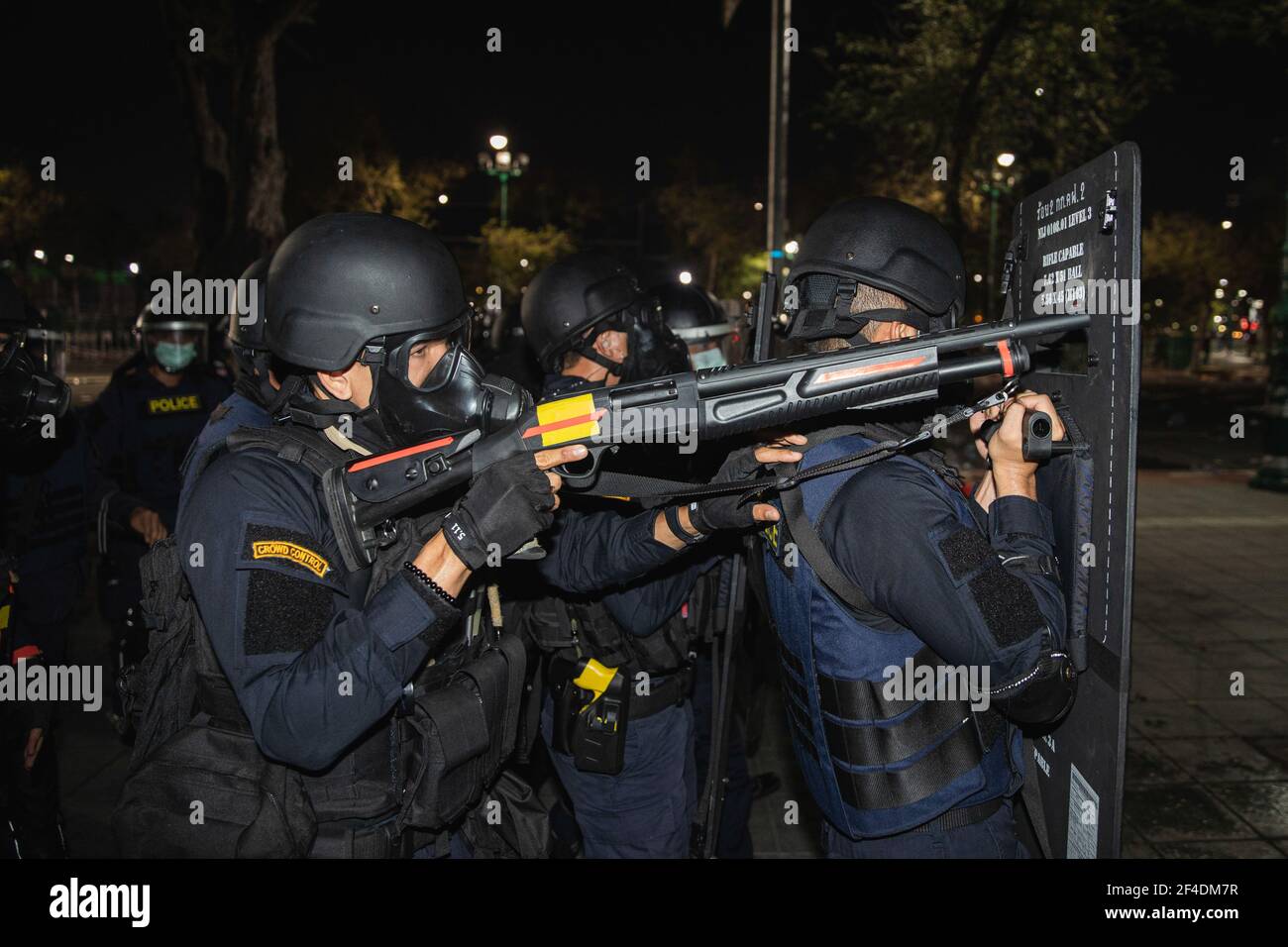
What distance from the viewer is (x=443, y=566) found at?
2.20m

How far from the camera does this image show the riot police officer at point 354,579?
82.0 inches

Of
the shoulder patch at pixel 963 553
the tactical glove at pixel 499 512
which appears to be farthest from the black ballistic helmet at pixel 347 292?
the shoulder patch at pixel 963 553

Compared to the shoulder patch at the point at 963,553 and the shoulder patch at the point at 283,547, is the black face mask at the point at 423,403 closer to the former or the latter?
the shoulder patch at the point at 283,547

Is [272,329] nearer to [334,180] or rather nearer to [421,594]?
[421,594]

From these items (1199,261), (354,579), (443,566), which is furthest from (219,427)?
(1199,261)

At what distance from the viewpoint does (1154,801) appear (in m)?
4.53

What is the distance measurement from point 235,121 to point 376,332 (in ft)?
34.6

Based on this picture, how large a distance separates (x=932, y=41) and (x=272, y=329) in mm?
16588

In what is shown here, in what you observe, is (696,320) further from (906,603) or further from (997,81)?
(997,81)

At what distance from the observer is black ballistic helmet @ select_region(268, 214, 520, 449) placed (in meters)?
2.43

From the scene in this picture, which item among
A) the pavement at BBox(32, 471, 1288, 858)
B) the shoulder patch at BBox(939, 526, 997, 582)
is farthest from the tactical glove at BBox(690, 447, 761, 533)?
the pavement at BBox(32, 471, 1288, 858)

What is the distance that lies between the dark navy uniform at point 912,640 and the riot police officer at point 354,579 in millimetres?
708

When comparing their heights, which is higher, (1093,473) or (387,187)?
(387,187)

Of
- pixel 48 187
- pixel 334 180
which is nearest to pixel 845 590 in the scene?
pixel 334 180
